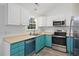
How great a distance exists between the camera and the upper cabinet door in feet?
4.89

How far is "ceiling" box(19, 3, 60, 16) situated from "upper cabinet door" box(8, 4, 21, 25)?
0.11 meters

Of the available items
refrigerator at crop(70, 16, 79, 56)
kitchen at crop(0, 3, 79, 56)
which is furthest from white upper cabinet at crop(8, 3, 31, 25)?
refrigerator at crop(70, 16, 79, 56)

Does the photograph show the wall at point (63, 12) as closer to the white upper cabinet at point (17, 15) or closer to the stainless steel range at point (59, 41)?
the stainless steel range at point (59, 41)

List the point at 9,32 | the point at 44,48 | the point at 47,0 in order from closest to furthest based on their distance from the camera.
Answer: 1. the point at 47,0
2. the point at 9,32
3. the point at 44,48

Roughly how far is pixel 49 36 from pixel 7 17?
70 centimetres

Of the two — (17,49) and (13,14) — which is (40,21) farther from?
(17,49)

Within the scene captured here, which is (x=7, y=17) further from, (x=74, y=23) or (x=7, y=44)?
(x=74, y=23)

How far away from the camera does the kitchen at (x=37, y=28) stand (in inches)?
58.7

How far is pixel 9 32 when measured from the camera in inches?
60.7

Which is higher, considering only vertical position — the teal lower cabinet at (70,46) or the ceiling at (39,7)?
the ceiling at (39,7)

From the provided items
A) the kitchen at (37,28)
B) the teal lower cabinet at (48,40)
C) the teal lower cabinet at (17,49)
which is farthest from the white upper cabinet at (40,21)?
the teal lower cabinet at (17,49)

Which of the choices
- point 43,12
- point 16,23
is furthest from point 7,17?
point 43,12

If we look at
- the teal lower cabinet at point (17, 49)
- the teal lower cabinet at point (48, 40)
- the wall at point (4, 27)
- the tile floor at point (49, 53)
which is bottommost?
the tile floor at point (49, 53)

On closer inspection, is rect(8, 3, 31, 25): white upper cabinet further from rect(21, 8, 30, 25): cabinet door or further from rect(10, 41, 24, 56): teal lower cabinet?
rect(10, 41, 24, 56): teal lower cabinet
